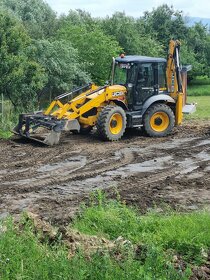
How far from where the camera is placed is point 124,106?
50.9 feet

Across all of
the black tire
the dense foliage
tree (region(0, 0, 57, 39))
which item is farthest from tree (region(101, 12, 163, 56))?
the black tire

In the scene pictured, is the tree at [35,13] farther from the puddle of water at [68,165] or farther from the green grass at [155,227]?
the green grass at [155,227]

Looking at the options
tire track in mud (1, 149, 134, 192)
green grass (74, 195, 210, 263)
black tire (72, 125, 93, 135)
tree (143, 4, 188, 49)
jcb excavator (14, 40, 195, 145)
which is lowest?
green grass (74, 195, 210, 263)

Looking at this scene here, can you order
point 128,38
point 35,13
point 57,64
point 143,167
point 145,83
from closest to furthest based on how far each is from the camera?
1. point 143,167
2. point 145,83
3. point 57,64
4. point 128,38
5. point 35,13

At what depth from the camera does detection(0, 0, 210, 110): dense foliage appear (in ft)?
71.0

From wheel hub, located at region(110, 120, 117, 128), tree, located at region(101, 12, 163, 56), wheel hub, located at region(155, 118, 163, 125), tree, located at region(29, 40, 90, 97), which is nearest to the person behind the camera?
wheel hub, located at region(110, 120, 117, 128)

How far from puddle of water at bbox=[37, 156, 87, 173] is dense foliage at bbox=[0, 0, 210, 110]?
863 centimetres

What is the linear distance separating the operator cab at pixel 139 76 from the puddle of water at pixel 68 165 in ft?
10.5

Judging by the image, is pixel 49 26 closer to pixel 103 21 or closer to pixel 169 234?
pixel 103 21

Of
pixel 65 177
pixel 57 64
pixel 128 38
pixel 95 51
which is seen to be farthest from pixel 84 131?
pixel 128 38

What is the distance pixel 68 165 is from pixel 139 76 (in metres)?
4.36

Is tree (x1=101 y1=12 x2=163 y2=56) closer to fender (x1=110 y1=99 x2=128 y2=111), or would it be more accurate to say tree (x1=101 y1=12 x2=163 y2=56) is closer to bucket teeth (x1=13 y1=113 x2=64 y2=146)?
fender (x1=110 y1=99 x2=128 y2=111)

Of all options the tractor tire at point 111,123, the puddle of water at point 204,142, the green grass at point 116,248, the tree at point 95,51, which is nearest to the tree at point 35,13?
the tree at point 95,51

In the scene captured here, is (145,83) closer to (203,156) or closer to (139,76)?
(139,76)
